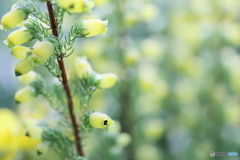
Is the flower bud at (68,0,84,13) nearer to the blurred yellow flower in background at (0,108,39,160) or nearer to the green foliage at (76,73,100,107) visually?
the green foliage at (76,73,100,107)

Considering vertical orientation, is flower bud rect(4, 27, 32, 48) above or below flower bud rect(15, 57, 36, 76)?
above

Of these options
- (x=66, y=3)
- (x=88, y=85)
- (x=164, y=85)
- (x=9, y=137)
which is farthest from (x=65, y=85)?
(x=164, y=85)

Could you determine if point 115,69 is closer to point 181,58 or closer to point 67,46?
point 181,58

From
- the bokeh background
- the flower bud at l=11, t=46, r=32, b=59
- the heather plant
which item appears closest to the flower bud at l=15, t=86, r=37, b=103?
the heather plant

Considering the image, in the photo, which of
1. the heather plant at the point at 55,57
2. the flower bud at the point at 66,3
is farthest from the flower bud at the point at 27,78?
the flower bud at the point at 66,3

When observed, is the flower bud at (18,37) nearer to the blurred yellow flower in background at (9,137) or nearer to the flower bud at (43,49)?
the flower bud at (43,49)

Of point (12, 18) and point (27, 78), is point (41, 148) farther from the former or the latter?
point (12, 18)
